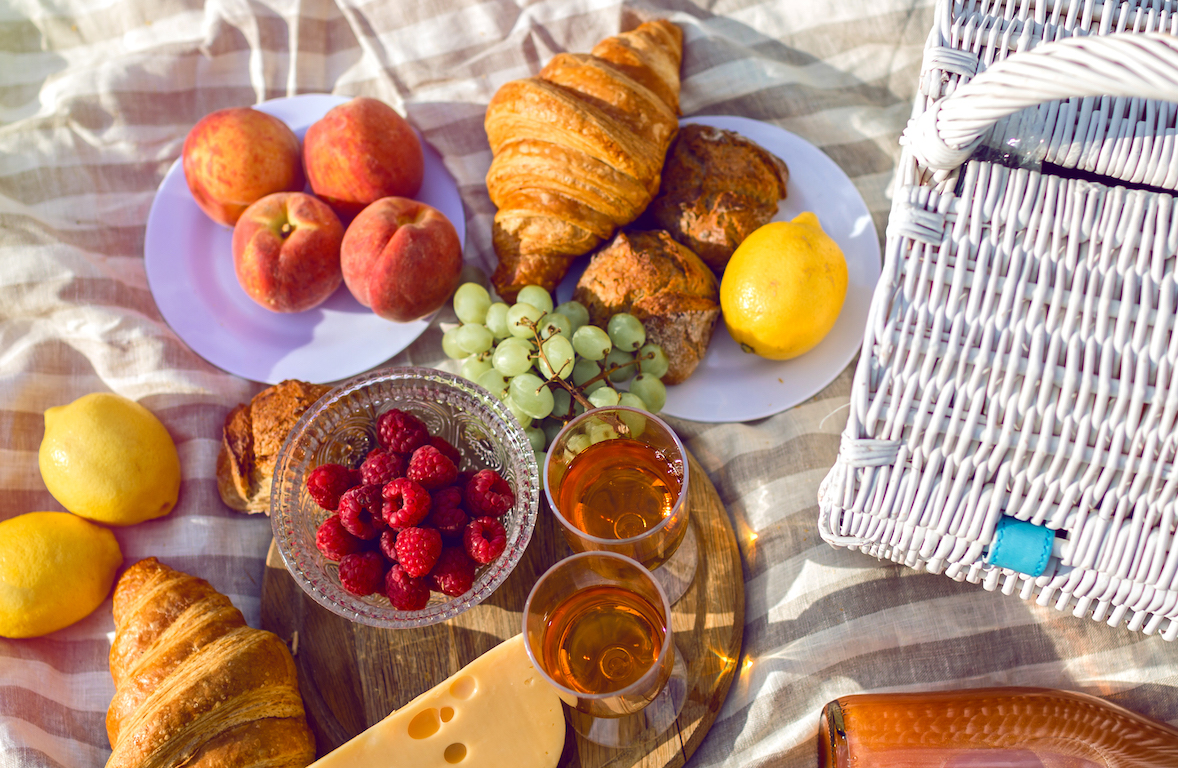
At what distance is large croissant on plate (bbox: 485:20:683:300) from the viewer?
1012 mm

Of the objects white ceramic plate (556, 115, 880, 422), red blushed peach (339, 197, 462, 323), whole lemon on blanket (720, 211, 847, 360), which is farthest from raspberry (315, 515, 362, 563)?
whole lemon on blanket (720, 211, 847, 360)

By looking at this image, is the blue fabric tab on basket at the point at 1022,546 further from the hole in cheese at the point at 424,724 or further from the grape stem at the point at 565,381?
the hole in cheese at the point at 424,724

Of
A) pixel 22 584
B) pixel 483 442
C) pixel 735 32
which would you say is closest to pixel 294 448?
pixel 483 442

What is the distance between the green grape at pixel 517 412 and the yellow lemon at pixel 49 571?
1.87 ft

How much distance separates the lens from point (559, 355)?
92cm

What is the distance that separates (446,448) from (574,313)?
0.89 ft

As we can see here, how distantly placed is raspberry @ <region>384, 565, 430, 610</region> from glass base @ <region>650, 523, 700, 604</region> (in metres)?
0.27

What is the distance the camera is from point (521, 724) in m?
0.81

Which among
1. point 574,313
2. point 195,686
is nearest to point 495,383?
point 574,313

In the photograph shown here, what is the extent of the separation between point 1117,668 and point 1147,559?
329 millimetres

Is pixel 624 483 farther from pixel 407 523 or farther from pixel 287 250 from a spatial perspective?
pixel 287 250

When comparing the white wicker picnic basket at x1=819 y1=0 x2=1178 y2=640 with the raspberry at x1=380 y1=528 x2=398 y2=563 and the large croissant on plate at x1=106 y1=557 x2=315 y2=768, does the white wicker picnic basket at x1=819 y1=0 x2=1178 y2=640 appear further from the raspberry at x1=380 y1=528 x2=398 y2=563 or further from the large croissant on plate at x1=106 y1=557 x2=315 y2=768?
the large croissant on plate at x1=106 y1=557 x2=315 y2=768

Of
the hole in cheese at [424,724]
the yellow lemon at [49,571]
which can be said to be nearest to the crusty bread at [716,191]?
the hole in cheese at [424,724]

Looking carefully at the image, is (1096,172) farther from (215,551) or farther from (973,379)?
(215,551)
